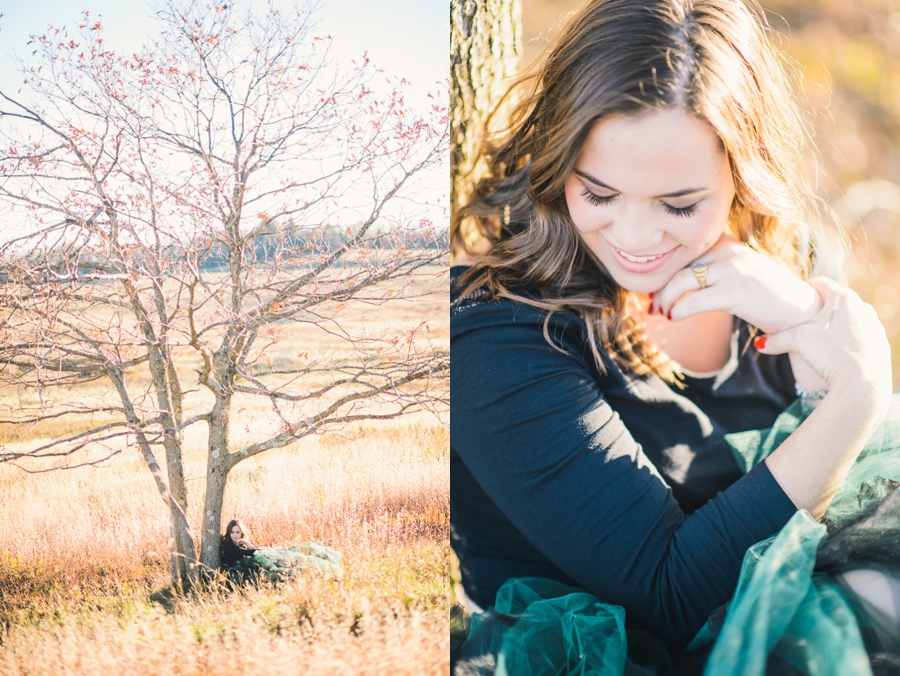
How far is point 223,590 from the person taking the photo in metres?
1.89

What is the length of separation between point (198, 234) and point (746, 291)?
1475 mm

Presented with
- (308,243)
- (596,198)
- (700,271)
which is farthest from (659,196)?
(308,243)

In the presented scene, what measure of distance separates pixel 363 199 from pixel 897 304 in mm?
1561

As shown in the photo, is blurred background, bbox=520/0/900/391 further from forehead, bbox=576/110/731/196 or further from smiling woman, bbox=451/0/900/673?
forehead, bbox=576/110/731/196

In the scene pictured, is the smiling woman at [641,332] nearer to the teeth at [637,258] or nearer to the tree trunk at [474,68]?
the teeth at [637,258]

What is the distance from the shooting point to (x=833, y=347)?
1.66 metres

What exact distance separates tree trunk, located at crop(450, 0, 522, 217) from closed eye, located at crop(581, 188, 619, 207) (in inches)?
16.7

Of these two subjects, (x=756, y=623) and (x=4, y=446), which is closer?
(x=756, y=623)

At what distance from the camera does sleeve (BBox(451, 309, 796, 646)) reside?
1.52m

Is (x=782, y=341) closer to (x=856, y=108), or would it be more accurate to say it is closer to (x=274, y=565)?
(x=856, y=108)

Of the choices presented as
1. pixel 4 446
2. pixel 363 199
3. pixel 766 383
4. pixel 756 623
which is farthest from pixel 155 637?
pixel 766 383

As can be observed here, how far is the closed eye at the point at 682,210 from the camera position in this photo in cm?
163

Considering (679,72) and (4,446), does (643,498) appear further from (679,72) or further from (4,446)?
(4,446)

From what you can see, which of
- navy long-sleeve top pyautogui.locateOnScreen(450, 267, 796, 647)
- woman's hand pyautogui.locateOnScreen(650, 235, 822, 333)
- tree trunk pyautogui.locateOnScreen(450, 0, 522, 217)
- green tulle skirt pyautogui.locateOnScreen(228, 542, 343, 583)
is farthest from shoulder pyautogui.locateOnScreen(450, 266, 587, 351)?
green tulle skirt pyautogui.locateOnScreen(228, 542, 343, 583)
